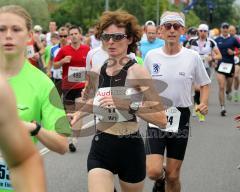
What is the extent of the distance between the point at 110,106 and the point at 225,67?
11422mm

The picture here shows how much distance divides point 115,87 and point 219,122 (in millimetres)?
8877

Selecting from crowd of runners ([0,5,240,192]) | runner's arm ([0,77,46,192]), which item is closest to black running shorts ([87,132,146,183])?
crowd of runners ([0,5,240,192])

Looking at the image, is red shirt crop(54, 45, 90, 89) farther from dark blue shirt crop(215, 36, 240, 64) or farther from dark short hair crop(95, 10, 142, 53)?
dark blue shirt crop(215, 36, 240, 64)

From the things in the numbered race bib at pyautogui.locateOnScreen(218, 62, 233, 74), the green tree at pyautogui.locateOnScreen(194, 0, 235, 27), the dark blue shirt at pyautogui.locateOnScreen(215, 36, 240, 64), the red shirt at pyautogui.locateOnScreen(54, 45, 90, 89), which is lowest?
the green tree at pyautogui.locateOnScreen(194, 0, 235, 27)

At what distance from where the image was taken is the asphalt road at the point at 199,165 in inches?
301

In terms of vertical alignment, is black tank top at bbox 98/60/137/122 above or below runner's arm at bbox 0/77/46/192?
below

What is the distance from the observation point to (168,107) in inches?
246

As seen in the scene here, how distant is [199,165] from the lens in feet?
29.3

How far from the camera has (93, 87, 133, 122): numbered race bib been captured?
495 cm

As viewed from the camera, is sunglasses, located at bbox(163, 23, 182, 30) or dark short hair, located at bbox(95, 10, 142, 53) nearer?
dark short hair, located at bbox(95, 10, 142, 53)

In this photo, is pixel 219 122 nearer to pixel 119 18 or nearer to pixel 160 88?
pixel 160 88

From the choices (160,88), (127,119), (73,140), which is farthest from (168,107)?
(73,140)

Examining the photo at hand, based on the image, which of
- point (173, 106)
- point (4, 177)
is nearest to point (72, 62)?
point (173, 106)

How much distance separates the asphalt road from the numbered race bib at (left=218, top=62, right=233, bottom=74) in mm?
3267
